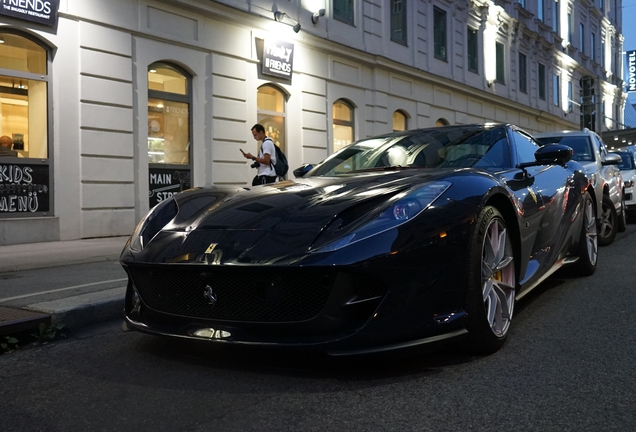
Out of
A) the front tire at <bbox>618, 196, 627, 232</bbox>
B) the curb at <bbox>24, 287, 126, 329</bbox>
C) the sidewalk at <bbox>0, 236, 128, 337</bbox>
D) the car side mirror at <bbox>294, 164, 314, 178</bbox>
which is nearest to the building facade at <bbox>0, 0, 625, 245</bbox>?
the sidewalk at <bbox>0, 236, 128, 337</bbox>

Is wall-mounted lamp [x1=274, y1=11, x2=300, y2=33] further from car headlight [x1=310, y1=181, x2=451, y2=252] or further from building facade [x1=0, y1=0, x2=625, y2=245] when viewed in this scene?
car headlight [x1=310, y1=181, x2=451, y2=252]

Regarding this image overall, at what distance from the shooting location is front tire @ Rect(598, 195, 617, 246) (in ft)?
26.9

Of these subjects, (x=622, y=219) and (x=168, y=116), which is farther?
(x=168, y=116)

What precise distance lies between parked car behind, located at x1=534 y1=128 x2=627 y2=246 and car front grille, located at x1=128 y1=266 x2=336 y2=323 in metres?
5.28

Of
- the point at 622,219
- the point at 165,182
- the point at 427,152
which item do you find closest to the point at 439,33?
the point at 165,182

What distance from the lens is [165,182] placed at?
11867 mm

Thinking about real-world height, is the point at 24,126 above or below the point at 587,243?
above

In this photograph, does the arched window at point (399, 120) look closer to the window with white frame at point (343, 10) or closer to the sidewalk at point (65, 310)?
the window with white frame at point (343, 10)

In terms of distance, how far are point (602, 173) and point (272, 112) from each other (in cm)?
768

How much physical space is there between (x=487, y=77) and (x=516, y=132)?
21069 mm

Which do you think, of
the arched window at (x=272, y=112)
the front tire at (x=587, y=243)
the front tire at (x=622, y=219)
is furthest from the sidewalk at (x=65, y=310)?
the arched window at (x=272, y=112)

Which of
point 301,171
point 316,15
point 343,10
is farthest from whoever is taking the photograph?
point 343,10

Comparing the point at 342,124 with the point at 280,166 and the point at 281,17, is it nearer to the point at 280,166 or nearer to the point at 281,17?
the point at 281,17

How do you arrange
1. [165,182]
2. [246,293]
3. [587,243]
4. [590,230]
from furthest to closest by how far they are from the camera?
1. [165,182]
2. [590,230]
3. [587,243]
4. [246,293]
